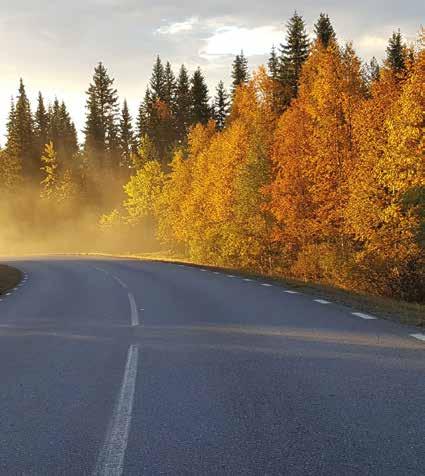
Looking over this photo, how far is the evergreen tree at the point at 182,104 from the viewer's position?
80.4 meters

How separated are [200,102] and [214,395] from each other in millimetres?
68811

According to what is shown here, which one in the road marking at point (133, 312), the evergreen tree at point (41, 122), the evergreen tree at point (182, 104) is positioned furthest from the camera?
the evergreen tree at point (41, 122)

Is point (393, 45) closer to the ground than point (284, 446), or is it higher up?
higher up

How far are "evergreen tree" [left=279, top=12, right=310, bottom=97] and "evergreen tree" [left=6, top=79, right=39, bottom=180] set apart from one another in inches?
2173

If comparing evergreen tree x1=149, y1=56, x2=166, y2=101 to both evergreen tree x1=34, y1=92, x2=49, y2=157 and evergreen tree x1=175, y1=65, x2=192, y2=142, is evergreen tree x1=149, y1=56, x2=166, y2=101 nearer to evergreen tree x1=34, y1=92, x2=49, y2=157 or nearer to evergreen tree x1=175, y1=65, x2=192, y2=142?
evergreen tree x1=175, y1=65, x2=192, y2=142

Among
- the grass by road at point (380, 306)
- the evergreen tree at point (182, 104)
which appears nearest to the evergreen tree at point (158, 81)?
the evergreen tree at point (182, 104)

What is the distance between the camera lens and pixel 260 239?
32.0 metres

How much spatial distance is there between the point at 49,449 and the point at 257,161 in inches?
1133

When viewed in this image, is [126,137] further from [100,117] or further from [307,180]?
[307,180]

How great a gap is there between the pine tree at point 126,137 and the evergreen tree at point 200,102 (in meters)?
30.7

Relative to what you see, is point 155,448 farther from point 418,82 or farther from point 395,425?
point 418,82

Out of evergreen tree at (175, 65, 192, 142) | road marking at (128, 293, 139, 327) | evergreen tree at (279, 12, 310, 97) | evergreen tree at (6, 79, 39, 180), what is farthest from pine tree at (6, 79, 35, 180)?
road marking at (128, 293, 139, 327)

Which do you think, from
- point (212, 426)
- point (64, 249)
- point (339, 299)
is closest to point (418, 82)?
point (339, 299)

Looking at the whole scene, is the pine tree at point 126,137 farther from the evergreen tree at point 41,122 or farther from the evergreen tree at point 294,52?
the evergreen tree at point 294,52
